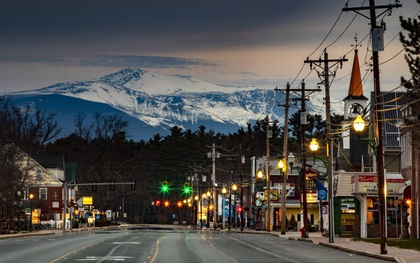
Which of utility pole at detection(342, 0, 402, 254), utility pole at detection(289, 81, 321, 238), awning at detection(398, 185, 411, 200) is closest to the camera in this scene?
utility pole at detection(342, 0, 402, 254)

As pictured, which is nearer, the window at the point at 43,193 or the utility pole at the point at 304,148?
the utility pole at the point at 304,148

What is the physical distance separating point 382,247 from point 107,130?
129549mm

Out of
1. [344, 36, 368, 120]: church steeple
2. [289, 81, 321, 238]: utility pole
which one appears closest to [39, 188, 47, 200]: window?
[344, 36, 368, 120]: church steeple

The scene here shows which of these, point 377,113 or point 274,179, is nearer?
point 377,113

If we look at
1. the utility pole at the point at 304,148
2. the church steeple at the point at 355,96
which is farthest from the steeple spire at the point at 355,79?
the utility pole at the point at 304,148

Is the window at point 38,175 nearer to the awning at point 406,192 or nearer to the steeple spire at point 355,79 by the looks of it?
the steeple spire at point 355,79

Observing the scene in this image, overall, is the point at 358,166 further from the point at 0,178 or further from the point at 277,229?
the point at 0,178

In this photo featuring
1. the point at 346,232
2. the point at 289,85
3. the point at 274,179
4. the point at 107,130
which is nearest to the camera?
the point at 346,232

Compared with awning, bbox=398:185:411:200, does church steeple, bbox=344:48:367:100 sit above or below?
above

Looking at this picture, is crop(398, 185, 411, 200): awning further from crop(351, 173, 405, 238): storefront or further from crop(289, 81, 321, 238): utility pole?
crop(289, 81, 321, 238): utility pole

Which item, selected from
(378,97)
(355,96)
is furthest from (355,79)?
(378,97)

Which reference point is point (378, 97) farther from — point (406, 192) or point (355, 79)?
point (355, 79)

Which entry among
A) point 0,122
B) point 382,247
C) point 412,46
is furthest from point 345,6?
point 0,122

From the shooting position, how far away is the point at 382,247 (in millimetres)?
45156
